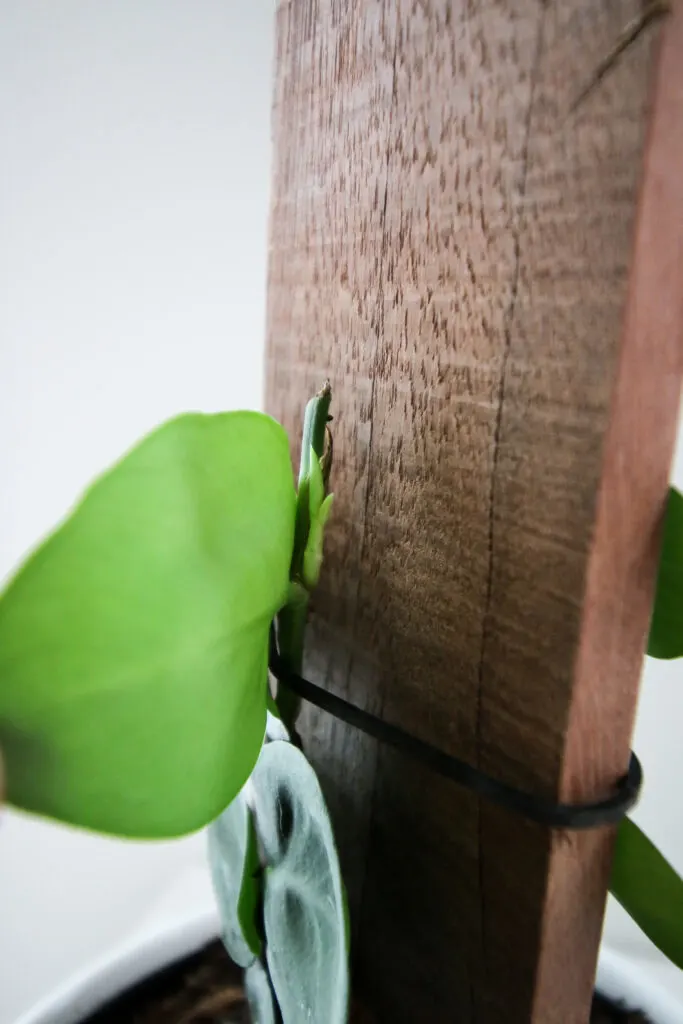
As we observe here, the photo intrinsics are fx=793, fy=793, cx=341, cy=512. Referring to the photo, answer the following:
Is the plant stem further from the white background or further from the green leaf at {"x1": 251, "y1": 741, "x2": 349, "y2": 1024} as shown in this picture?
the white background

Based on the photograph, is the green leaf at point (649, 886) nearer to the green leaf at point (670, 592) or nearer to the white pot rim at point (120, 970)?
the green leaf at point (670, 592)

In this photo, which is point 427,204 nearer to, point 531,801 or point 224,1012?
point 531,801

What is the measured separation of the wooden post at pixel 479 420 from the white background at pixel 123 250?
29 cm

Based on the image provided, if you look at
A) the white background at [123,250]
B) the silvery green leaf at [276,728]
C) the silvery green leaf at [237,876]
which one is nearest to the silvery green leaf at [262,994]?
the silvery green leaf at [237,876]

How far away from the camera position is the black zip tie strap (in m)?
0.24

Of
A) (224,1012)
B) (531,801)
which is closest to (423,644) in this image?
(531,801)

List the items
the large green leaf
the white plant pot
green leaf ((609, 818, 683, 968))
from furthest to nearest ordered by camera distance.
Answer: the white plant pot
green leaf ((609, 818, 683, 968))
the large green leaf

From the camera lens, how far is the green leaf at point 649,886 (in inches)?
11.1

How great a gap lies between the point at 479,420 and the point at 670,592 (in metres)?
0.08

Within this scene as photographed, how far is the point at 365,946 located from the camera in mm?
364

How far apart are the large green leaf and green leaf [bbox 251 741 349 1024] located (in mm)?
66

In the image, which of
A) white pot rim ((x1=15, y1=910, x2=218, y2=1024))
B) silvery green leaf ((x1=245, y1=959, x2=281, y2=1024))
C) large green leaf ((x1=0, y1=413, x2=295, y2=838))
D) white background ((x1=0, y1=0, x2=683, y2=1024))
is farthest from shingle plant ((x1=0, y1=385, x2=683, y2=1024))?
white background ((x1=0, y1=0, x2=683, y2=1024))

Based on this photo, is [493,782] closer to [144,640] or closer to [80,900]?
[144,640]

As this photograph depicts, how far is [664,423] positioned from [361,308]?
0.13 meters
